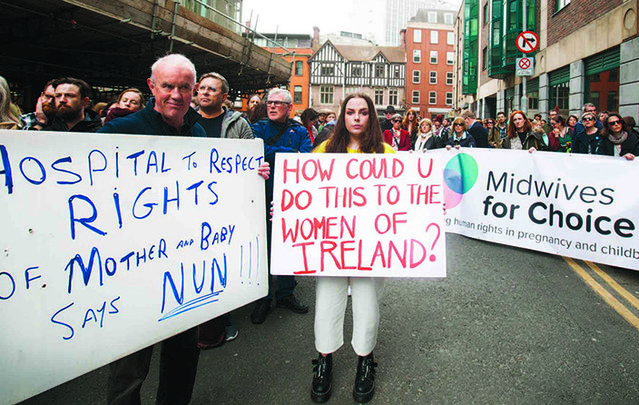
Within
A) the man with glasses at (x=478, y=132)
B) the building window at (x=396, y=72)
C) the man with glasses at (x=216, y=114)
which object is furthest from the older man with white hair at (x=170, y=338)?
the building window at (x=396, y=72)

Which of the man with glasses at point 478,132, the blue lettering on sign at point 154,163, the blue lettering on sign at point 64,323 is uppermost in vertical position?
the man with glasses at point 478,132

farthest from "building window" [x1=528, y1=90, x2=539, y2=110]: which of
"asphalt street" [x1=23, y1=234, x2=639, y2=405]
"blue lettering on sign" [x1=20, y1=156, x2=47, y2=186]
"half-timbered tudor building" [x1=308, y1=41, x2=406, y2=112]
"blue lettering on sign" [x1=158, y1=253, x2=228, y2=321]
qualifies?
"half-timbered tudor building" [x1=308, y1=41, x2=406, y2=112]

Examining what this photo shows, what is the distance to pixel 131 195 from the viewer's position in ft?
5.62

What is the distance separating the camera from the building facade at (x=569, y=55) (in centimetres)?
1015

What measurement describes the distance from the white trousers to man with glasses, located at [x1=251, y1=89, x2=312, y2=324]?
1190 mm

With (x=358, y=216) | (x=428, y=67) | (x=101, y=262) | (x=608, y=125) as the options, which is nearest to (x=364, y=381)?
(x=358, y=216)

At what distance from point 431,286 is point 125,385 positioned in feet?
10.2

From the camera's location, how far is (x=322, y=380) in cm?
235

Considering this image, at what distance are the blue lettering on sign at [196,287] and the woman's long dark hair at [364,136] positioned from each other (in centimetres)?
102

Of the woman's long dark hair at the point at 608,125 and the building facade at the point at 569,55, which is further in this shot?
the building facade at the point at 569,55

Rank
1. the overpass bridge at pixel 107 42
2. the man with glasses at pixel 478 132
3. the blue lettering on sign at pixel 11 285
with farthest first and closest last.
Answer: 1. the overpass bridge at pixel 107 42
2. the man with glasses at pixel 478 132
3. the blue lettering on sign at pixel 11 285

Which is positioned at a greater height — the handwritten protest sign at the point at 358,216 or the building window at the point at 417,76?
the building window at the point at 417,76

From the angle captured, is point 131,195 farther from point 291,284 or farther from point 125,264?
point 291,284

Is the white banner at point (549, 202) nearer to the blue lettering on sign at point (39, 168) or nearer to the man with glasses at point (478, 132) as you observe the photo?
the man with glasses at point (478, 132)
